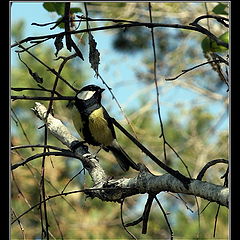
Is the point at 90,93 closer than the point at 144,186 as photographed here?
No

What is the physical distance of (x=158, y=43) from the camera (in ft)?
18.1

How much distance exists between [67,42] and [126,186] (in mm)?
339

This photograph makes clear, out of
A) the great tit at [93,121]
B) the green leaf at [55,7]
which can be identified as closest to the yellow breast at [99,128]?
the great tit at [93,121]

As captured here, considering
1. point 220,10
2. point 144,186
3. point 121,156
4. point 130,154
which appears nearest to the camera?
point 144,186

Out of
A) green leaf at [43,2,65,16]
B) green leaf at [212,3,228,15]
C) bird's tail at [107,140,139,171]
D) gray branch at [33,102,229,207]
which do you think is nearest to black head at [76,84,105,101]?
bird's tail at [107,140,139,171]

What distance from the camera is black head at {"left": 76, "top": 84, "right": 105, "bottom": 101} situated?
1909 mm

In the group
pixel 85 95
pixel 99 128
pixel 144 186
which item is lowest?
pixel 144 186

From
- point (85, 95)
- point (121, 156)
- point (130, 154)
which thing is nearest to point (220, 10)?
point (85, 95)

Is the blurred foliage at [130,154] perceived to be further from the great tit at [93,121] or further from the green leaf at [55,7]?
the green leaf at [55,7]

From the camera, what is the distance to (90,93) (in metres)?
1.95

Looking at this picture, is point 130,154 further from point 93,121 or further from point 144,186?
point 144,186

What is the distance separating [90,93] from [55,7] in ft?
Answer: 2.37

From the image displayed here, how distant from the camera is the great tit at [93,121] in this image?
189 cm

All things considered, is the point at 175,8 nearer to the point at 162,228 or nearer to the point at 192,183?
the point at 162,228
